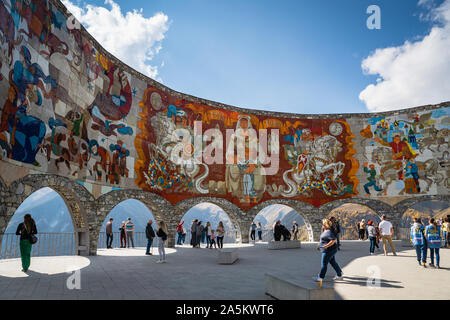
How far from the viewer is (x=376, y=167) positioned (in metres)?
24.1

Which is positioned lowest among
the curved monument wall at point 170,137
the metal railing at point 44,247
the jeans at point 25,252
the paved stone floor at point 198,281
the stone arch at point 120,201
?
the metal railing at point 44,247

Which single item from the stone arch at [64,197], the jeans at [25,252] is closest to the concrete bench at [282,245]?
the stone arch at [64,197]

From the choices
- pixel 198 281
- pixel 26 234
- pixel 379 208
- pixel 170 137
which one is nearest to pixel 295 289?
pixel 198 281

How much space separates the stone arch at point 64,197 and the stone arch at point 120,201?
410 millimetres

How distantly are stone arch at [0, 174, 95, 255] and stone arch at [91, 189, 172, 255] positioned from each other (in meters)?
0.41

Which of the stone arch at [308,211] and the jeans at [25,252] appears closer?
the jeans at [25,252]

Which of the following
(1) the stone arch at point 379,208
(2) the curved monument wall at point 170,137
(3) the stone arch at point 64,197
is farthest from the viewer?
(1) the stone arch at point 379,208

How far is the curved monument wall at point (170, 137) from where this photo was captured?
10828 mm

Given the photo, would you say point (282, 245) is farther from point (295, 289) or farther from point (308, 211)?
point (295, 289)

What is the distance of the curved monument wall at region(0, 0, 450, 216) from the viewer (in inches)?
426

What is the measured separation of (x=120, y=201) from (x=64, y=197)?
3664 millimetres

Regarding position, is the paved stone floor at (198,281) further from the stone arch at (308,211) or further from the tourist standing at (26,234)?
the stone arch at (308,211)

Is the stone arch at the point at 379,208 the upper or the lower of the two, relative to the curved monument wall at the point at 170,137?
lower
